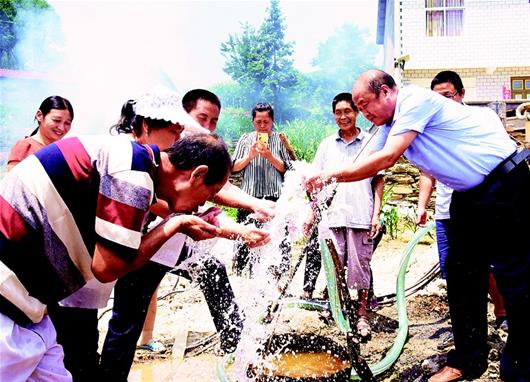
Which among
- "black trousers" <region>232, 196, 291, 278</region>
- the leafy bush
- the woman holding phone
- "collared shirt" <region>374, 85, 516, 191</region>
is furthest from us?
the leafy bush

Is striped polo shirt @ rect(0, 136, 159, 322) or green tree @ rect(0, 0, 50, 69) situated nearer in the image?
striped polo shirt @ rect(0, 136, 159, 322)

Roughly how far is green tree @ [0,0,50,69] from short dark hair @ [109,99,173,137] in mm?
18366

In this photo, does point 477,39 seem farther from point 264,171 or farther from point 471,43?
point 264,171

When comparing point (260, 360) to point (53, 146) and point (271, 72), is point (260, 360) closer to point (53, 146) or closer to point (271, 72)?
point (53, 146)

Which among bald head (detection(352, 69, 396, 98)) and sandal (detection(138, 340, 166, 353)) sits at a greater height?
bald head (detection(352, 69, 396, 98))

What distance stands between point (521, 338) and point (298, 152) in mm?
10876

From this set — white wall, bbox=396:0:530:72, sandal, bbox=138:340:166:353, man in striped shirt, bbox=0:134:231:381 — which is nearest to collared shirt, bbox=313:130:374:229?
sandal, bbox=138:340:166:353

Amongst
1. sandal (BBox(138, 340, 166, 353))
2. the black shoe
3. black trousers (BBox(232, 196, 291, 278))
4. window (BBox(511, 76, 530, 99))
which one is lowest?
sandal (BBox(138, 340, 166, 353))

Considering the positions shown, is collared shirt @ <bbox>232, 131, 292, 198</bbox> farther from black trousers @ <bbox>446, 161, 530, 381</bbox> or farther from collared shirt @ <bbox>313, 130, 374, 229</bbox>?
black trousers @ <bbox>446, 161, 530, 381</bbox>

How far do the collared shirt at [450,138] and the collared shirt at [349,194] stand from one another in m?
1.58

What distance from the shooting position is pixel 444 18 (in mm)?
16031

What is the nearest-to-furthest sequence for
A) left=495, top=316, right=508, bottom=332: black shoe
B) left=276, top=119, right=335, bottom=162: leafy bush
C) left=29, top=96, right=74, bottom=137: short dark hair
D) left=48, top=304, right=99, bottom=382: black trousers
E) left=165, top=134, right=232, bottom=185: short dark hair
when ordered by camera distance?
left=165, top=134, right=232, bottom=185: short dark hair
left=48, top=304, right=99, bottom=382: black trousers
left=29, top=96, right=74, bottom=137: short dark hair
left=495, top=316, right=508, bottom=332: black shoe
left=276, top=119, right=335, bottom=162: leafy bush

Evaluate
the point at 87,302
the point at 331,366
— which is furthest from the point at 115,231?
the point at 331,366

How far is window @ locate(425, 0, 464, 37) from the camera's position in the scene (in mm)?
16047
